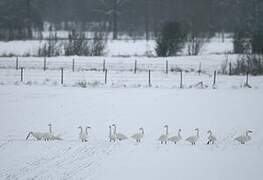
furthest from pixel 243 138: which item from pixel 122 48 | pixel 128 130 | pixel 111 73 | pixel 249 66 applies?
pixel 122 48

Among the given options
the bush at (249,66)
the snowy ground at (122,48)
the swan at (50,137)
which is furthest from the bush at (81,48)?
the swan at (50,137)

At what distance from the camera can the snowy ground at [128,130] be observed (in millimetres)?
15922

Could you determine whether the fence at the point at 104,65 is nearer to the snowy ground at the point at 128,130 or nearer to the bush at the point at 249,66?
the bush at the point at 249,66

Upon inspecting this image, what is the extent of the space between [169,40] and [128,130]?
93.3ft

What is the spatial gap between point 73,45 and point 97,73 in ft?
37.2

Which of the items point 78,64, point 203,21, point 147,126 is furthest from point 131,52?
point 147,126

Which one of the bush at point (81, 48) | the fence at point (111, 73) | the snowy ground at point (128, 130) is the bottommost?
the snowy ground at point (128, 130)

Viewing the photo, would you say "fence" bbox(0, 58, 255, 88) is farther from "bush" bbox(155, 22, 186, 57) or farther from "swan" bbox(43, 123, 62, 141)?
"swan" bbox(43, 123, 62, 141)

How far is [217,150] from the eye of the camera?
18109mm

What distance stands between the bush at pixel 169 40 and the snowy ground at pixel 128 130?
17.9m

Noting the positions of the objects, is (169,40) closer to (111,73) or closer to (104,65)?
(104,65)

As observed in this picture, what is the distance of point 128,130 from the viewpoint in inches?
846

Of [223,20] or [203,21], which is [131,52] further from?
[223,20]

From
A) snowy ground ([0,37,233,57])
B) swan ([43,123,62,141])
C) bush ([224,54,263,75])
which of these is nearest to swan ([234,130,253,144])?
swan ([43,123,62,141])
